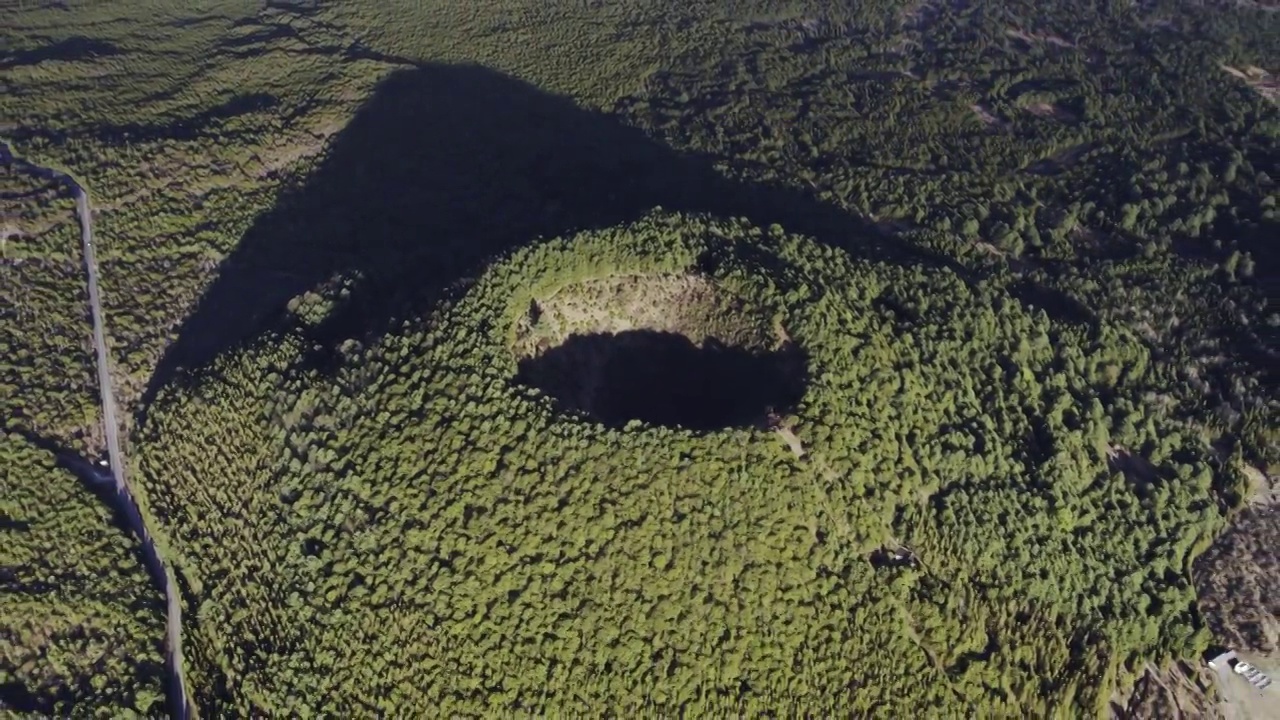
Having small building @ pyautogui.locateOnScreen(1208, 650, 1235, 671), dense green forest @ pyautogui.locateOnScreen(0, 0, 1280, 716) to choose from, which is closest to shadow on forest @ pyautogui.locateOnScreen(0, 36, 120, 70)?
dense green forest @ pyautogui.locateOnScreen(0, 0, 1280, 716)

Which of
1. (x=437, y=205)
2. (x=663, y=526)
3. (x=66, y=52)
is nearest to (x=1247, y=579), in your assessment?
(x=663, y=526)

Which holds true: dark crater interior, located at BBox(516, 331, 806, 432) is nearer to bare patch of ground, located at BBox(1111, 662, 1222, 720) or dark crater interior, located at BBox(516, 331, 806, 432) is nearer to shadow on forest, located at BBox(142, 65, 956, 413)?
shadow on forest, located at BBox(142, 65, 956, 413)

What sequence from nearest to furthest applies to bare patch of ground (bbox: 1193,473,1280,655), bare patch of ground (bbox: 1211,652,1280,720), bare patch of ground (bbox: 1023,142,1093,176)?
bare patch of ground (bbox: 1211,652,1280,720) → bare patch of ground (bbox: 1193,473,1280,655) → bare patch of ground (bbox: 1023,142,1093,176)

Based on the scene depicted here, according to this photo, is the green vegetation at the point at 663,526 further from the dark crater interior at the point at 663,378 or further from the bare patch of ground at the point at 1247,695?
the bare patch of ground at the point at 1247,695

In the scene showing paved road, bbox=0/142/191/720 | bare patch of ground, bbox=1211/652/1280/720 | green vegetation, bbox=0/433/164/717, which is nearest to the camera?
green vegetation, bbox=0/433/164/717

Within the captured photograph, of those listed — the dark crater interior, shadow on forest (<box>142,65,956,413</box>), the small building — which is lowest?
the small building

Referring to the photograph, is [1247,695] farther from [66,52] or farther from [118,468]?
[66,52]

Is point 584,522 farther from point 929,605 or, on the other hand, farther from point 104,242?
point 104,242
